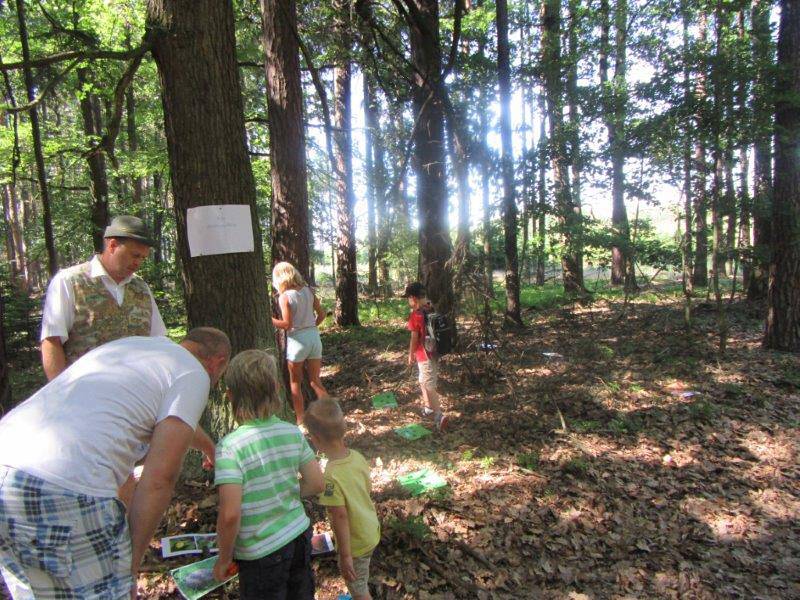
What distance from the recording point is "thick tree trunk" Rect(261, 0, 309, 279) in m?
5.05

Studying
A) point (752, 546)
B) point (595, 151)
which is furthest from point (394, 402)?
point (595, 151)

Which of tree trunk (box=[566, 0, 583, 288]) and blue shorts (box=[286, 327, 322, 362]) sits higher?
tree trunk (box=[566, 0, 583, 288])

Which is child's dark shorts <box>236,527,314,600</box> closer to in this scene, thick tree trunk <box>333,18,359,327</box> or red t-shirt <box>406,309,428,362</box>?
red t-shirt <box>406,309,428,362</box>

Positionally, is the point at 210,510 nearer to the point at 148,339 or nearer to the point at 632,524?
the point at 148,339

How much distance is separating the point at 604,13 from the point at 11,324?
14603 millimetres

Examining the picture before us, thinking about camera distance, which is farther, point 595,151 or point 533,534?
point 595,151

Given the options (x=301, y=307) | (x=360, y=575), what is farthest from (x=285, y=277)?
(x=360, y=575)

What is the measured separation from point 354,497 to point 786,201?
7.98 meters

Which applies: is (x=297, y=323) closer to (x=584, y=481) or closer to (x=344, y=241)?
(x=584, y=481)

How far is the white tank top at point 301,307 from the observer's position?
4.91 m

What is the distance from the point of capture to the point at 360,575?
8.23 feet

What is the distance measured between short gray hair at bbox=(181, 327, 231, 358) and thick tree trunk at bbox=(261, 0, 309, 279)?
3326 mm

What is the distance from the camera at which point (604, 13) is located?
416 inches

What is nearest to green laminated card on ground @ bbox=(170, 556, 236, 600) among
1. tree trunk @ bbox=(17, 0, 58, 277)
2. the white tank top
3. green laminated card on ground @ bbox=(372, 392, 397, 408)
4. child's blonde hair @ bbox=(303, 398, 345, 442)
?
child's blonde hair @ bbox=(303, 398, 345, 442)
